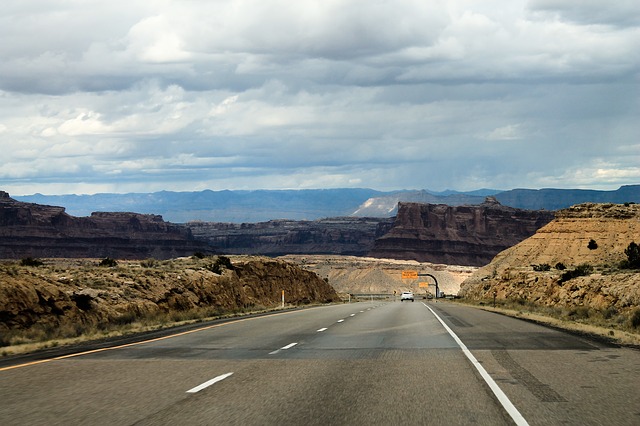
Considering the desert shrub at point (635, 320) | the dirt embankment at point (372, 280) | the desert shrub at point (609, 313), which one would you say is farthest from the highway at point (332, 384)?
the dirt embankment at point (372, 280)

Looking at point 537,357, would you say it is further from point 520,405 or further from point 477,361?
point 520,405

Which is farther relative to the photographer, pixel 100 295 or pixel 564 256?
pixel 564 256

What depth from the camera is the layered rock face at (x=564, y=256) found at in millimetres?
Result: 54094

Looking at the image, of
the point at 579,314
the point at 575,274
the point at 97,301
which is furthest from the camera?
the point at 575,274

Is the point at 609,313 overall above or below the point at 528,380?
below

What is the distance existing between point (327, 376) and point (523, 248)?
114 metres

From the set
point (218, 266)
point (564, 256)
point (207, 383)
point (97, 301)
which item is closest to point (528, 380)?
point (207, 383)

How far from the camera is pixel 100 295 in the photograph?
31.8 m

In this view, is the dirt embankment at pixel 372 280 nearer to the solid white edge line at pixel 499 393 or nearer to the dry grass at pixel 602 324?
the dry grass at pixel 602 324

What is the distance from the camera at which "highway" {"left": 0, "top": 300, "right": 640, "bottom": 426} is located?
938cm

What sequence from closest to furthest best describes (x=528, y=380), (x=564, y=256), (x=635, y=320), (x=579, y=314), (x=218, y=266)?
(x=528, y=380)
(x=635, y=320)
(x=579, y=314)
(x=218, y=266)
(x=564, y=256)

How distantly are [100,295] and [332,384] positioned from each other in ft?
71.1

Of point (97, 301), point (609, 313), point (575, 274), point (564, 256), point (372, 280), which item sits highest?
point (97, 301)

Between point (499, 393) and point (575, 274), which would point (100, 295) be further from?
point (575, 274)
